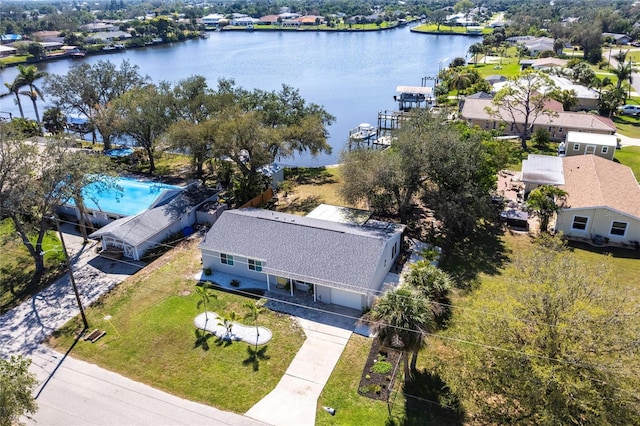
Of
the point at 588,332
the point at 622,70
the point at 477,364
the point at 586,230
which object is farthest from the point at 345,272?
the point at 622,70

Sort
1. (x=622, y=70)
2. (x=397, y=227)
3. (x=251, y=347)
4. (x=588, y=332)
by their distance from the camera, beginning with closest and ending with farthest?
(x=588, y=332), (x=251, y=347), (x=397, y=227), (x=622, y=70)

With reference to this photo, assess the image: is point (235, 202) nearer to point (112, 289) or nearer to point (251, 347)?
point (112, 289)

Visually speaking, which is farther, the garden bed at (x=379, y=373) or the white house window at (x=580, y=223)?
the white house window at (x=580, y=223)

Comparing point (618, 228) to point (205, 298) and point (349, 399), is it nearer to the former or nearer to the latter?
point (349, 399)

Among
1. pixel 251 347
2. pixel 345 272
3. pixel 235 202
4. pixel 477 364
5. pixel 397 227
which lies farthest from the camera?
pixel 235 202

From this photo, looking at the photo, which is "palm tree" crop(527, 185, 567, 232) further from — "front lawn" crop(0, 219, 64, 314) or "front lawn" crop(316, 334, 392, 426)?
"front lawn" crop(0, 219, 64, 314)

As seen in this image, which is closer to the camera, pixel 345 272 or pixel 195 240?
pixel 345 272

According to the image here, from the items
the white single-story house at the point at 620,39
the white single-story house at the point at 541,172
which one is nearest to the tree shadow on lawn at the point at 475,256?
the white single-story house at the point at 541,172

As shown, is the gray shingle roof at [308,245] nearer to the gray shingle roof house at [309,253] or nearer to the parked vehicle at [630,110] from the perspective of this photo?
the gray shingle roof house at [309,253]

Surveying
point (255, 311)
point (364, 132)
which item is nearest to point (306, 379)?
point (255, 311)
